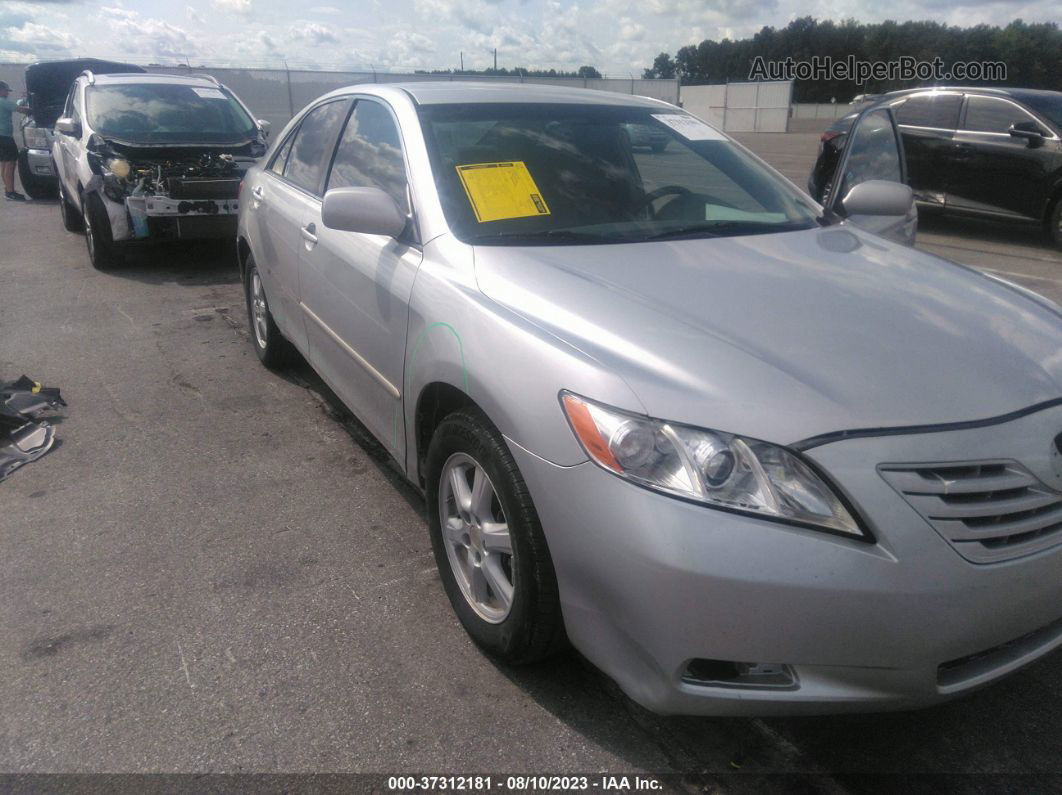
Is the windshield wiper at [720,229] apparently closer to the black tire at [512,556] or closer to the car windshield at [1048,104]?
the black tire at [512,556]

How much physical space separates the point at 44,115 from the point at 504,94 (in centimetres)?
1355

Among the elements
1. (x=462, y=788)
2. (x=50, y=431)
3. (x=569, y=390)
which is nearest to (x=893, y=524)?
(x=569, y=390)

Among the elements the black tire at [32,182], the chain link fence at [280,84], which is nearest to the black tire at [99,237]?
the black tire at [32,182]

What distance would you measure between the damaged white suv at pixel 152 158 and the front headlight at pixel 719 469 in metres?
6.91

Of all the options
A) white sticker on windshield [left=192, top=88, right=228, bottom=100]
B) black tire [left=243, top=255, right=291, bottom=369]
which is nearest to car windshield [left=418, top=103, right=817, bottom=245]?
black tire [left=243, top=255, right=291, bottom=369]

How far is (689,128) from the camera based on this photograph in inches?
150

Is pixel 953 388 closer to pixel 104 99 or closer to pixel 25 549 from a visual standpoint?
pixel 25 549

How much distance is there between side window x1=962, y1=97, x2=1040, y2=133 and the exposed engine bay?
26.1ft

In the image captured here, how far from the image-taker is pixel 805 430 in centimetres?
192

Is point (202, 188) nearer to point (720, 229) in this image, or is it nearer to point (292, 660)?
point (720, 229)

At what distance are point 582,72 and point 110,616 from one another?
1203 inches

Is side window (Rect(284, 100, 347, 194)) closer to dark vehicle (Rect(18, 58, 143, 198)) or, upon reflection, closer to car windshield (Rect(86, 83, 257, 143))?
car windshield (Rect(86, 83, 257, 143))

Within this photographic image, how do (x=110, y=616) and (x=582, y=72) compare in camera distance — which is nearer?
(x=110, y=616)

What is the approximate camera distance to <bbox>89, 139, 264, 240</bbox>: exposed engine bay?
25.6 feet
